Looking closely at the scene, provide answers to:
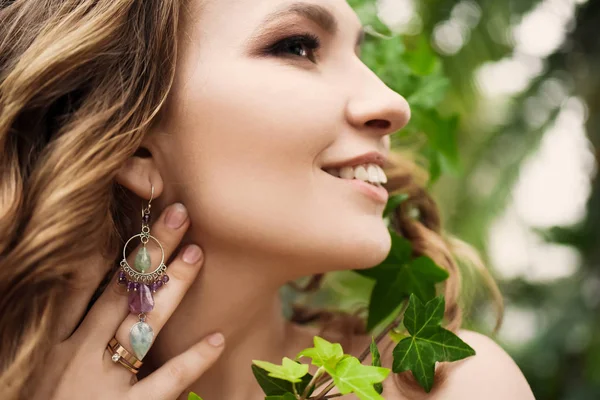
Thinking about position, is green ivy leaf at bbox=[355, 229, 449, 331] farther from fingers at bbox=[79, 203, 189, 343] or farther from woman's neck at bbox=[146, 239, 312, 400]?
fingers at bbox=[79, 203, 189, 343]

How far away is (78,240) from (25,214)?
0.09 m

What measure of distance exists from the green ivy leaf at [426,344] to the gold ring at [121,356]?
0.44 m

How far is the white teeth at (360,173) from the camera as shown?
1157mm

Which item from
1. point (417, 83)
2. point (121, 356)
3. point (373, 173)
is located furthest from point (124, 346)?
point (417, 83)

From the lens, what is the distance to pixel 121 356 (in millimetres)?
1141

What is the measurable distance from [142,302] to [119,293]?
0.06 meters

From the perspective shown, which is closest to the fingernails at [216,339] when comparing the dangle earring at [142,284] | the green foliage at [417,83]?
the dangle earring at [142,284]

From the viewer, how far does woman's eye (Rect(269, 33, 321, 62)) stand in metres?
1.13

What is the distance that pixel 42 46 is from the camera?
106cm

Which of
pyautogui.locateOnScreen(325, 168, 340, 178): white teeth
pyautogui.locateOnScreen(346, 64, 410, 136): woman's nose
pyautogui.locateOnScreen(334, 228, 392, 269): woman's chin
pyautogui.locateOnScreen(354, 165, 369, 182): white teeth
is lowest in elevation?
pyautogui.locateOnScreen(334, 228, 392, 269): woman's chin

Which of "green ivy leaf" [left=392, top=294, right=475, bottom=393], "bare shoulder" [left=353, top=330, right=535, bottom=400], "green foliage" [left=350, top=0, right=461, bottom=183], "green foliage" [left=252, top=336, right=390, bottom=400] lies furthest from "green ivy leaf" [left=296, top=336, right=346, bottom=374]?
"green foliage" [left=350, top=0, right=461, bottom=183]

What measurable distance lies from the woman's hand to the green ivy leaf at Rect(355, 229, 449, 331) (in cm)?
40

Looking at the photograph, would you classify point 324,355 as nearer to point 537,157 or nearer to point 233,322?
point 233,322

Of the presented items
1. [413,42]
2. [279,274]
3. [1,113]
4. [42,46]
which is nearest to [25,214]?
[1,113]
